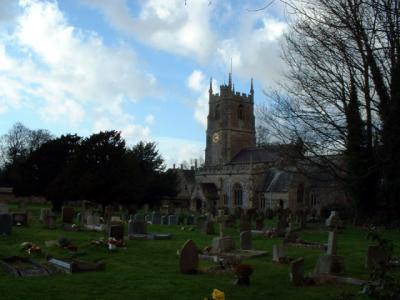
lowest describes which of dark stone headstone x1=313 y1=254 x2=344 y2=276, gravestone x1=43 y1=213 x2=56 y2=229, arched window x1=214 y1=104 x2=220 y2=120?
dark stone headstone x1=313 y1=254 x2=344 y2=276

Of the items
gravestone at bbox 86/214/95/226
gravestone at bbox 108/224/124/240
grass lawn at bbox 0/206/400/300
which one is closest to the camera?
grass lawn at bbox 0/206/400/300

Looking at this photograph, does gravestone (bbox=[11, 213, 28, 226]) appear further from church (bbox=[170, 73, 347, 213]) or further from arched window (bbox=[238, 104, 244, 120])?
arched window (bbox=[238, 104, 244, 120])

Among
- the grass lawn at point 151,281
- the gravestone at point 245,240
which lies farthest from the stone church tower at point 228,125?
the grass lawn at point 151,281

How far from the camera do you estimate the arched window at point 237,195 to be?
5328 centimetres

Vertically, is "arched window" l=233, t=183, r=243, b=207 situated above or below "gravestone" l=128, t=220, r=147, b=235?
above

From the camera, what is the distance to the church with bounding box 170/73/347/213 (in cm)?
4831

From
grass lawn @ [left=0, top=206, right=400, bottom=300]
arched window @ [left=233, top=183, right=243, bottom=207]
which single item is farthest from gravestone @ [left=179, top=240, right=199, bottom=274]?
arched window @ [left=233, top=183, right=243, bottom=207]

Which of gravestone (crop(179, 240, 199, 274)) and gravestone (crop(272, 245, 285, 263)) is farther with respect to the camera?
gravestone (crop(272, 245, 285, 263))

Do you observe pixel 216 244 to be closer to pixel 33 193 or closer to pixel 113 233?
pixel 113 233

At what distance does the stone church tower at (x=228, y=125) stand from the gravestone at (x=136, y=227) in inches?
1674

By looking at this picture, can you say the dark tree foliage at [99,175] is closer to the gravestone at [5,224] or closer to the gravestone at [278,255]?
the gravestone at [5,224]

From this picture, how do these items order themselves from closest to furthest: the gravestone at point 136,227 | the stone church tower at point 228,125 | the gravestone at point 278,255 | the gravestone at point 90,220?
the gravestone at point 278,255 < the gravestone at point 136,227 < the gravestone at point 90,220 < the stone church tower at point 228,125

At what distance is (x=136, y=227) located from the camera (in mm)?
18172

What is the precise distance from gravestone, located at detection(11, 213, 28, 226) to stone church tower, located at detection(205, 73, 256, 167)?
4060 cm
